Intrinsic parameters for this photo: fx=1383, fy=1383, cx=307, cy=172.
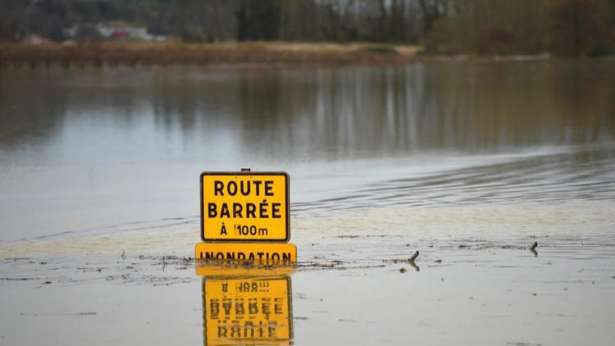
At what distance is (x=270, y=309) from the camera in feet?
33.5

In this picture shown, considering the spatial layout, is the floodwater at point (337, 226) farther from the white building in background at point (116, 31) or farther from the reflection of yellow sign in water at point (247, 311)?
the white building in background at point (116, 31)

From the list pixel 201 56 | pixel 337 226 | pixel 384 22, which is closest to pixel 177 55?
pixel 201 56

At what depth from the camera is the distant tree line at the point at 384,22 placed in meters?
92.5

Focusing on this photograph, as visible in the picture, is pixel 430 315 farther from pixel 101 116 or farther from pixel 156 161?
pixel 101 116

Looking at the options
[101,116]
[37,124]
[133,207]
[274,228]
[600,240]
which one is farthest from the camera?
[101,116]

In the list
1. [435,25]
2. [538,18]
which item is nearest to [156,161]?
[538,18]

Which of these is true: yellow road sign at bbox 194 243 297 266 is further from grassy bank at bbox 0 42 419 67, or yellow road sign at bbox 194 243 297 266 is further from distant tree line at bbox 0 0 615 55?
distant tree line at bbox 0 0 615 55

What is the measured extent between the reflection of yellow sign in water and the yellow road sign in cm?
70

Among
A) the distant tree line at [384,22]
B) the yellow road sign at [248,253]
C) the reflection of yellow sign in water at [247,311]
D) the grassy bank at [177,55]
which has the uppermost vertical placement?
the distant tree line at [384,22]

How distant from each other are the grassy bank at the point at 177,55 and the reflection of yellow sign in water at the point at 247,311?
6662 cm

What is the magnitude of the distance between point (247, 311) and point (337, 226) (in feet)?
14.6

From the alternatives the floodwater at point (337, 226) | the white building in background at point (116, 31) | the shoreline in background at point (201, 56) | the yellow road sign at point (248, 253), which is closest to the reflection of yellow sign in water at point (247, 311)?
the floodwater at point (337, 226)

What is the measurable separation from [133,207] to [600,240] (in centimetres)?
609

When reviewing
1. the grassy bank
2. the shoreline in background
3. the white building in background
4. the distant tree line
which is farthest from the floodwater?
the white building in background
